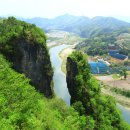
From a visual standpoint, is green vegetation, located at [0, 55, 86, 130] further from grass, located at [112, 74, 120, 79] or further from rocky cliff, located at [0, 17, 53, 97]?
grass, located at [112, 74, 120, 79]

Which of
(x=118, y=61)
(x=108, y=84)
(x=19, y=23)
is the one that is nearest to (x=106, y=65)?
(x=118, y=61)

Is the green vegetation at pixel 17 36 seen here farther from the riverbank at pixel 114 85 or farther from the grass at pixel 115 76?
the grass at pixel 115 76

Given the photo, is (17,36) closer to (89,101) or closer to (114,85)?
(89,101)

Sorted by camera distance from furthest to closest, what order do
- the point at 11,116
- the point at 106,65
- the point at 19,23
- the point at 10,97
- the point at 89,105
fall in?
the point at 106,65, the point at 19,23, the point at 89,105, the point at 10,97, the point at 11,116

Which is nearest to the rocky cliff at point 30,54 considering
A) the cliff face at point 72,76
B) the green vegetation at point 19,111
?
the cliff face at point 72,76

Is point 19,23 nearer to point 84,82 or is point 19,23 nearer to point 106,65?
point 84,82

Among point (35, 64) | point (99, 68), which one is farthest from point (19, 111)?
point (99, 68)

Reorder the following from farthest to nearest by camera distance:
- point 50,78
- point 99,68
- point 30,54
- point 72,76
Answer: point 99,68 < point 50,78 < point 72,76 < point 30,54
